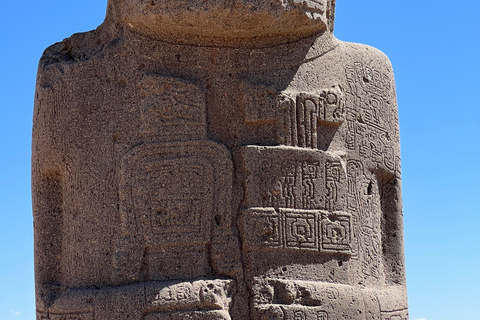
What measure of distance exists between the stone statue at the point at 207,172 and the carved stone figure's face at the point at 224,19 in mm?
12

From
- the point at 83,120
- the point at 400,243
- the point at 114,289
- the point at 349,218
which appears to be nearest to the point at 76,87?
the point at 83,120

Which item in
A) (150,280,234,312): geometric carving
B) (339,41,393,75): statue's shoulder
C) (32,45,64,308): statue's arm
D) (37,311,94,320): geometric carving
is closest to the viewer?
(150,280,234,312): geometric carving

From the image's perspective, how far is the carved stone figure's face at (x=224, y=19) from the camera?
5.82m

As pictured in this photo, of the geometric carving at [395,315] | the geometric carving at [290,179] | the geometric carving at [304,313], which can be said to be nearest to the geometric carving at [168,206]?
the geometric carving at [290,179]

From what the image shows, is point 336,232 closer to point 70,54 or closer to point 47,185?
point 47,185

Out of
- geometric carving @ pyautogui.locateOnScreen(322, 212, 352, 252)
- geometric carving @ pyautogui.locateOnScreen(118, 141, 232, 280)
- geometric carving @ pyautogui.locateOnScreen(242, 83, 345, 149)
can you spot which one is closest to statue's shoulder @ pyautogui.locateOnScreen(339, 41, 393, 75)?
geometric carving @ pyautogui.locateOnScreen(242, 83, 345, 149)

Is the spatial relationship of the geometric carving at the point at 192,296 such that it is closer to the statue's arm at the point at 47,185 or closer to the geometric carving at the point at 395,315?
the statue's arm at the point at 47,185

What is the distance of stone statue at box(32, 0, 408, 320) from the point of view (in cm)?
574

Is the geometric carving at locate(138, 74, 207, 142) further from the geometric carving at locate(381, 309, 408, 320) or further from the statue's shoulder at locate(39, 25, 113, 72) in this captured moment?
the geometric carving at locate(381, 309, 408, 320)

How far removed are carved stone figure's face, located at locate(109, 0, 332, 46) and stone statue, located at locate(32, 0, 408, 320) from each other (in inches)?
0.5

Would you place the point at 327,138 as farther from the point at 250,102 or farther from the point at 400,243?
the point at 400,243

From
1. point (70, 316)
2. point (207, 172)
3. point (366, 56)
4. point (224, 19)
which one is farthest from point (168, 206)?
point (366, 56)

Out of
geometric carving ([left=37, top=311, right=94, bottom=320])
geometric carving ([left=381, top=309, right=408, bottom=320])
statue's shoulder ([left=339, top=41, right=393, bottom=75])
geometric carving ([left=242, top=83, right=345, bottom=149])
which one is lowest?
geometric carving ([left=381, top=309, right=408, bottom=320])

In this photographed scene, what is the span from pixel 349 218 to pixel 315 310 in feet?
2.32
